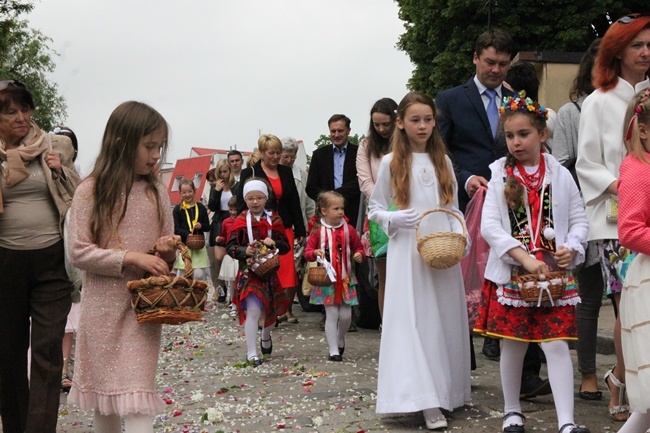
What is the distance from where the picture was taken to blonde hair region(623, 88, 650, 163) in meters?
4.92

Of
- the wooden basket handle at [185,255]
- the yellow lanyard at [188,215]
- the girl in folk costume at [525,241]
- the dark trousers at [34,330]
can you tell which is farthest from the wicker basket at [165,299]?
the yellow lanyard at [188,215]

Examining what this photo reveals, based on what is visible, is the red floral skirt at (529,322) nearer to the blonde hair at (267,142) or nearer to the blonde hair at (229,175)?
the blonde hair at (267,142)

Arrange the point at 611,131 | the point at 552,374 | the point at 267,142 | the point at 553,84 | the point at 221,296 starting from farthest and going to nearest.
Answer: the point at 553,84, the point at 221,296, the point at 267,142, the point at 611,131, the point at 552,374

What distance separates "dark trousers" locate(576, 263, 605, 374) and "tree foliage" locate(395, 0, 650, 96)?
2345cm

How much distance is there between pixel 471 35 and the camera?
113 feet

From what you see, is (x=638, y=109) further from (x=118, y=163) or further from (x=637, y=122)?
(x=118, y=163)

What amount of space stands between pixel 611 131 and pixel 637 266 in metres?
1.57

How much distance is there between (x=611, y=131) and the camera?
20.2ft

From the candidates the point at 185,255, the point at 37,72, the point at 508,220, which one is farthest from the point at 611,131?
the point at 37,72

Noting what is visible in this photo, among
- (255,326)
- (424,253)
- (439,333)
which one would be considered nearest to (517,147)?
(424,253)

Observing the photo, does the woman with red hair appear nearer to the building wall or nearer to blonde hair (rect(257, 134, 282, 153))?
blonde hair (rect(257, 134, 282, 153))

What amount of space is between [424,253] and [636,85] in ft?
5.44

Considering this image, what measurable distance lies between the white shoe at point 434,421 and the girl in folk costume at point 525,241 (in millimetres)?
424

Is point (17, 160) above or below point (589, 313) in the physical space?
above
